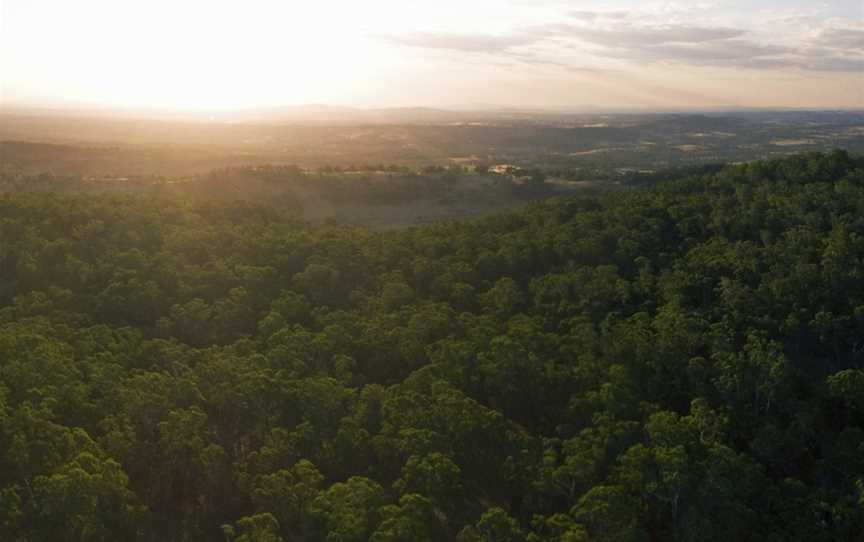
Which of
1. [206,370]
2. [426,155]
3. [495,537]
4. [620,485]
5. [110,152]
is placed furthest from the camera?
[426,155]

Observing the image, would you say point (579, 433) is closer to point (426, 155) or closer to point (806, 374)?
point (806, 374)

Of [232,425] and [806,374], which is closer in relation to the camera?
[232,425]

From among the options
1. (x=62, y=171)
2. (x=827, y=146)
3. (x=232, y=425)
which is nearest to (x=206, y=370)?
(x=232, y=425)

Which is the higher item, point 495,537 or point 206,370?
point 206,370

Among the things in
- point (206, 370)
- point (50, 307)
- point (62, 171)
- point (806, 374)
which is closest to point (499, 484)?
point (206, 370)

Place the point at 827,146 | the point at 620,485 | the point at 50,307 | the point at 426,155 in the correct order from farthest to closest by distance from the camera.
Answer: the point at 827,146
the point at 426,155
the point at 50,307
the point at 620,485

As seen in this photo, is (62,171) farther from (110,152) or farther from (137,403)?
(137,403)
